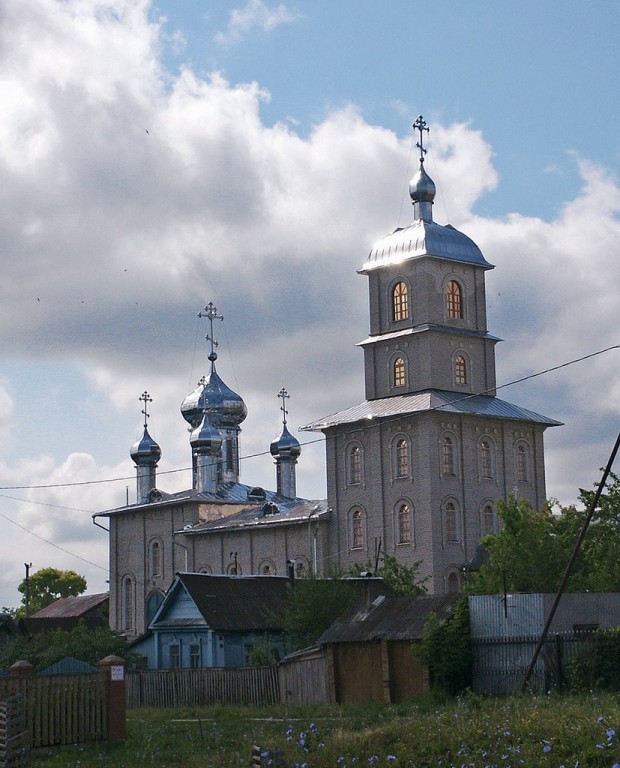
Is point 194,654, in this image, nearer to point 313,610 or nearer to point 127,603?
point 313,610

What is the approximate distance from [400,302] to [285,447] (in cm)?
1886

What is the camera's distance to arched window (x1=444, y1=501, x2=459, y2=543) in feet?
192

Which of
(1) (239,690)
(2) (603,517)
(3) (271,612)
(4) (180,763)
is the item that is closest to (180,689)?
(1) (239,690)

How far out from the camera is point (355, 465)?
61.8 m

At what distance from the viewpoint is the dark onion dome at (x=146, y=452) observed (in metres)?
81.0

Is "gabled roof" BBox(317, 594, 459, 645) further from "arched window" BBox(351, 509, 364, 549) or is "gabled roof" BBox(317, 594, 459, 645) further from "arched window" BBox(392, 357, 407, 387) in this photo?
"arched window" BBox(392, 357, 407, 387)

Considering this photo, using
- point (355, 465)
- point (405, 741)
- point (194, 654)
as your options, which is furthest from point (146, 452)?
point (405, 741)

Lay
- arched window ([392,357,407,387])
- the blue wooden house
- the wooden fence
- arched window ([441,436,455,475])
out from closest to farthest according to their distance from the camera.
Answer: the wooden fence < the blue wooden house < arched window ([441,436,455,475]) < arched window ([392,357,407,387])

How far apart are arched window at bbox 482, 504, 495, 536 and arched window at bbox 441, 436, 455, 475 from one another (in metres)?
2.16

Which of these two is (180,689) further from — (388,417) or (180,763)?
(388,417)

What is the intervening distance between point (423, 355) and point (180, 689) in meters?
24.3

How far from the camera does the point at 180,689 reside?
39219mm

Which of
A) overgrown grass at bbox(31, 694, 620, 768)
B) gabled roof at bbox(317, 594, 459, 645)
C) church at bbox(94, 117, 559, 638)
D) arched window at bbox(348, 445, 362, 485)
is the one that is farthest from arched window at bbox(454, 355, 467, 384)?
overgrown grass at bbox(31, 694, 620, 768)

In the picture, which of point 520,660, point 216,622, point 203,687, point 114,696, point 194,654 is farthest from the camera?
point 194,654
